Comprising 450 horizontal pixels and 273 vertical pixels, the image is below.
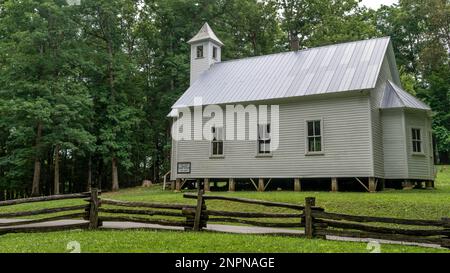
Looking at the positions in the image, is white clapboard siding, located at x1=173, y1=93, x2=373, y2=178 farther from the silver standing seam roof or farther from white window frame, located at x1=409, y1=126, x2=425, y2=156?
white window frame, located at x1=409, y1=126, x2=425, y2=156

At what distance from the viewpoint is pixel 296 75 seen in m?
21.8

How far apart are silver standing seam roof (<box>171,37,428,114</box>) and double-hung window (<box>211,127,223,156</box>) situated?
4.87ft

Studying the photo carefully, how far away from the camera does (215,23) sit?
1479 inches

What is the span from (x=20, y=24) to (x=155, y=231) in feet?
70.2

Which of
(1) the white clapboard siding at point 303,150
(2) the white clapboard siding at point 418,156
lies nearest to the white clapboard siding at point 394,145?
(2) the white clapboard siding at point 418,156

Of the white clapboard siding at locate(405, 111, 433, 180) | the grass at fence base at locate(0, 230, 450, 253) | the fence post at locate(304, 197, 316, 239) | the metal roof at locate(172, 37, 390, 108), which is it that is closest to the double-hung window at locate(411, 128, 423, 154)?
the white clapboard siding at locate(405, 111, 433, 180)

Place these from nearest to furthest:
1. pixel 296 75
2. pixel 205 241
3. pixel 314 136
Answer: pixel 205 241 < pixel 314 136 < pixel 296 75

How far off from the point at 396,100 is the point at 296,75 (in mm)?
4781

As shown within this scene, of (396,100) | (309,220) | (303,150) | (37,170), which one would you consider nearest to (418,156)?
(396,100)

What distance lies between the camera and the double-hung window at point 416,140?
20344 mm

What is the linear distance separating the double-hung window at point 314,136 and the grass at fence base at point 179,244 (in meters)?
10.2

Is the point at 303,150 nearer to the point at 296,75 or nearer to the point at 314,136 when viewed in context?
the point at 314,136

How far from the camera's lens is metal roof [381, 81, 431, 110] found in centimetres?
1984

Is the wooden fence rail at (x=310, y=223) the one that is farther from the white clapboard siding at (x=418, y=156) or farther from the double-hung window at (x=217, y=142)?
the double-hung window at (x=217, y=142)
